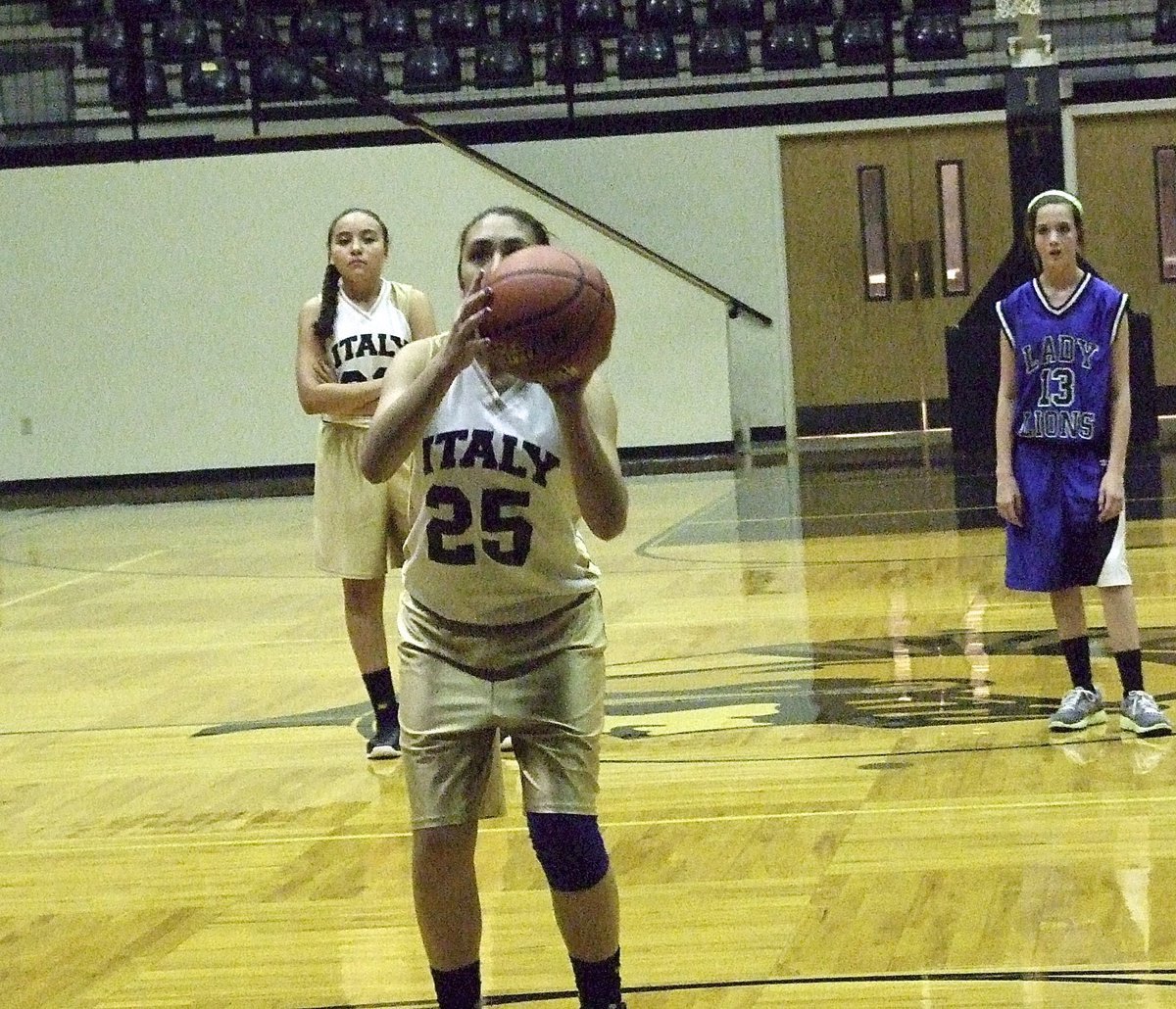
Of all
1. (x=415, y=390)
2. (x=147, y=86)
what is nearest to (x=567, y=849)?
(x=415, y=390)

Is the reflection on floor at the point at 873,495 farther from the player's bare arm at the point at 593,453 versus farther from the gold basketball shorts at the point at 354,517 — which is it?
the player's bare arm at the point at 593,453

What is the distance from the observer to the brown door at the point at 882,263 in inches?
721

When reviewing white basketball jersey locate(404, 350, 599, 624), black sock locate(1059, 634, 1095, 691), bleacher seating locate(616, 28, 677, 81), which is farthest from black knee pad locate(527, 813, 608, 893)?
bleacher seating locate(616, 28, 677, 81)

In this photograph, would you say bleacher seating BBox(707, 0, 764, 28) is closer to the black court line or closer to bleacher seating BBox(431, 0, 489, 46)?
bleacher seating BBox(431, 0, 489, 46)

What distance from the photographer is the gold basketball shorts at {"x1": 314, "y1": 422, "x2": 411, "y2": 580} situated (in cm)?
540

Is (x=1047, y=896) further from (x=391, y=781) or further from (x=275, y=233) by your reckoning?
(x=275, y=233)

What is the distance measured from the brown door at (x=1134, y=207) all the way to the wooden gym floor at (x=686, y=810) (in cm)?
977

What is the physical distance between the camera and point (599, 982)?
2.97 m

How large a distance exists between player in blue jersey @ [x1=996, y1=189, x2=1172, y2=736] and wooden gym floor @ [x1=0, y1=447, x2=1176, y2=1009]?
29 centimetres

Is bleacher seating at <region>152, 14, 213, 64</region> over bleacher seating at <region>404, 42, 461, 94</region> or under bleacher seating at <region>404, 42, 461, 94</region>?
over

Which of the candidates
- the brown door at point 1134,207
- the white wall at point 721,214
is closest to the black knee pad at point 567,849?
the white wall at point 721,214

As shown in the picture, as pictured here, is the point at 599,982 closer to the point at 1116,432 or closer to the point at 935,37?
the point at 1116,432

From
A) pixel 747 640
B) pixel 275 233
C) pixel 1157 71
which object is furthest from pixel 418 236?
pixel 747 640

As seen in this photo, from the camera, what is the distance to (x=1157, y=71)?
709 inches
